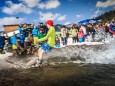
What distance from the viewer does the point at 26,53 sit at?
14305mm

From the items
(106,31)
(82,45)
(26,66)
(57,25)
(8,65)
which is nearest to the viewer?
(26,66)

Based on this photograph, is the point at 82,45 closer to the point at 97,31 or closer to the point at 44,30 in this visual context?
the point at 44,30

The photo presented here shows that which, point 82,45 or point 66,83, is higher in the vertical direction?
point 82,45

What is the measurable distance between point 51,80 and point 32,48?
299 inches

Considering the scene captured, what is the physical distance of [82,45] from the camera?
1409 centimetres

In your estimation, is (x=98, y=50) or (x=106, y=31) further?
(x=106, y=31)

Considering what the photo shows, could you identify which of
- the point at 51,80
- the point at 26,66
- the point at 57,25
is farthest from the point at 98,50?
the point at 57,25

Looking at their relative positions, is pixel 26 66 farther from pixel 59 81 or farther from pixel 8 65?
pixel 59 81

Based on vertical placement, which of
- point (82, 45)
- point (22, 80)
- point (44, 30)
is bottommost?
point (22, 80)

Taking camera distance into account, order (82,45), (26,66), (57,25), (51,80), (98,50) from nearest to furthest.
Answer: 1. (51,80)
2. (26,66)
3. (98,50)
4. (82,45)
5. (57,25)

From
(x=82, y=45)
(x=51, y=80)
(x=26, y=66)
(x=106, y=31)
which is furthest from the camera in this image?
(x=106, y=31)

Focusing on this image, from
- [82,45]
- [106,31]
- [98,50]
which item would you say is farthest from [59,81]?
[106,31]

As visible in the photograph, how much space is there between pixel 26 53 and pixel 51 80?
25.0 feet

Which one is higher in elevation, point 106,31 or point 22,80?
point 106,31
